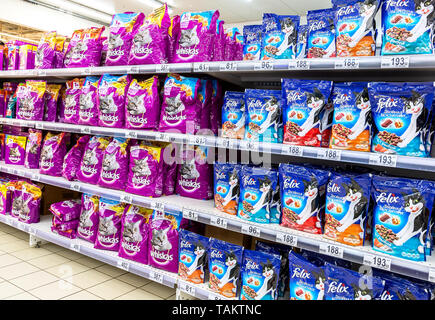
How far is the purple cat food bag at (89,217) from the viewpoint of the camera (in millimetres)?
2590

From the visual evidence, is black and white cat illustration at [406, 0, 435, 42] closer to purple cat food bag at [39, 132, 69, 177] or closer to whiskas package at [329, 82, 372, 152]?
whiskas package at [329, 82, 372, 152]

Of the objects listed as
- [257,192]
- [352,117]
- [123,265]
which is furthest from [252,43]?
[123,265]

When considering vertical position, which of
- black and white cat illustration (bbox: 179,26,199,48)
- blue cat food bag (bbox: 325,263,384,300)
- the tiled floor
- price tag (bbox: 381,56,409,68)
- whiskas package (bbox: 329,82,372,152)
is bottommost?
the tiled floor

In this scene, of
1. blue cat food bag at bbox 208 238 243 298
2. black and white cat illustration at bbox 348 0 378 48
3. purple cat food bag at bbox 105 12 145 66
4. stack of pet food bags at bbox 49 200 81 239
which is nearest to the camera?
black and white cat illustration at bbox 348 0 378 48

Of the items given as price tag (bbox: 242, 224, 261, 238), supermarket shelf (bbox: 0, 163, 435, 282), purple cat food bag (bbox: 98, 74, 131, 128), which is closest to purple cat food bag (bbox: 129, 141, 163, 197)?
supermarket shelf (bbox: 0, 163, 435, 282)

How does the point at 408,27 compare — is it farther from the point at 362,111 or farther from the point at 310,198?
the point at 310,198

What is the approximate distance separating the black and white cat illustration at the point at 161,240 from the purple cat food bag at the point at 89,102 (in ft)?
3.45

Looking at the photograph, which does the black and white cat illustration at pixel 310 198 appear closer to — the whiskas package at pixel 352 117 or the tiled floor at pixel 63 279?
the whiskas package at pixel 352 117

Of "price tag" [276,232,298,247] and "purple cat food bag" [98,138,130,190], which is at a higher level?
"purple cat food bag" [98,138,130,190]

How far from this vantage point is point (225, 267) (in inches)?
74.9

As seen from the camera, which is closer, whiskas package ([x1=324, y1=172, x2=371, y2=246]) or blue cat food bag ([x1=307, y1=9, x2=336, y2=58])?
whiskas package ([x1=324, y1=172, x2=371, y2=246])

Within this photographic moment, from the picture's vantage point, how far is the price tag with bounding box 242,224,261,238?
1.80m

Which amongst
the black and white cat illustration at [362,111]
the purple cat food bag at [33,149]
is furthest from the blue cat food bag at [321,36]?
the purple cat food bag at [33,149]

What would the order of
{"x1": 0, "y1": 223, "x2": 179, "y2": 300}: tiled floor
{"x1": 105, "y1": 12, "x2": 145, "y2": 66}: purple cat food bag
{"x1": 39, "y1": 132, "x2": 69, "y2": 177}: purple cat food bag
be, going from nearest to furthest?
1. {"x1": 0, "y1": 223, "x2": 179, "y2": 300}: tiled floor
2. {"x1": 105, "y1": 12, "x2": 145, "y2": 66}: purple cat food bag
3. {"x1": 39, "y1": 132, "x2": 69, "y2": 177}: purple cat food bag
